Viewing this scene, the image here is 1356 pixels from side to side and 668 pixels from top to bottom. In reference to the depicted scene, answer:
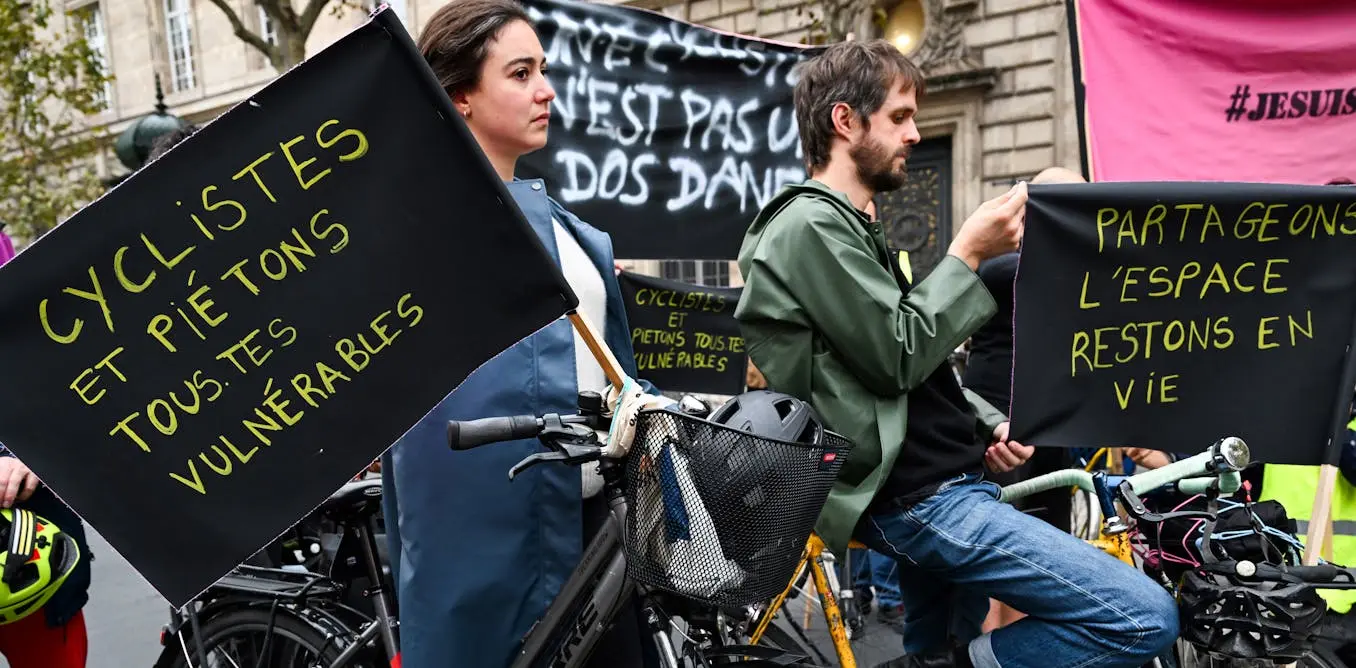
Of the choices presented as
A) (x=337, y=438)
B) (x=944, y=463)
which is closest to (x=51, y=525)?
(x=337, y=438)

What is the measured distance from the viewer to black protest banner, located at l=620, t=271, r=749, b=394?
16.6ft

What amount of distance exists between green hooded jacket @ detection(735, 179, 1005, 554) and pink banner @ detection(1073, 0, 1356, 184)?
6.65 ft

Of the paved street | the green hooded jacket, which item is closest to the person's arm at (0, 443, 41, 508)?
the paved street

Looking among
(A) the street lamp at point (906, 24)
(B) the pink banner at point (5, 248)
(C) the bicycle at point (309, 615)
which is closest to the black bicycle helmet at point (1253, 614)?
(C) the bicycle at point (309, 615)

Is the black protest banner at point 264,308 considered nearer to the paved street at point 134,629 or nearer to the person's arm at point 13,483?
the person's arm at point 13,483

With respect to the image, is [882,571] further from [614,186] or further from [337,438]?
[337,438]

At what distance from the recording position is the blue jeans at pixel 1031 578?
1.95 m

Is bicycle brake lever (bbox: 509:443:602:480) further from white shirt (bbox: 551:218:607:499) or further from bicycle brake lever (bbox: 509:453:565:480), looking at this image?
white shirt (bbox: 551:218:607:499)

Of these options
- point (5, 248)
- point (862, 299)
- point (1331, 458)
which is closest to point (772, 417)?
point (862, 299)

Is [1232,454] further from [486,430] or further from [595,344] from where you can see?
[486,430]

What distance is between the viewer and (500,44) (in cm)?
198

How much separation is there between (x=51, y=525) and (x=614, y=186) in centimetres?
276

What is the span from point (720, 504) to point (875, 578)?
12.7 feet

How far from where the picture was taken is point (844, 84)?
2.23 m
